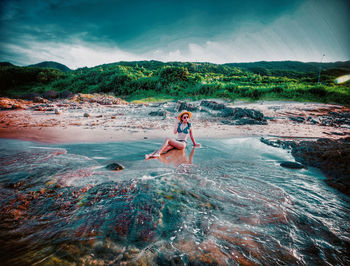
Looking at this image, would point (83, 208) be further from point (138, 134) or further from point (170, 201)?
point (138, 134)

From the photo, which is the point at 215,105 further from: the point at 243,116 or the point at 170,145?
the point at 170,145

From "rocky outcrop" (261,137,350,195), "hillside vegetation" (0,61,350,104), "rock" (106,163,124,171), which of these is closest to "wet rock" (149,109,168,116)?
"rock" (106,163,124,171)

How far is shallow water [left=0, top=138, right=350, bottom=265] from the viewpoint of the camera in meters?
1.36

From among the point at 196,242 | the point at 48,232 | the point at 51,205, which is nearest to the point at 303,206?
the point at 196,242

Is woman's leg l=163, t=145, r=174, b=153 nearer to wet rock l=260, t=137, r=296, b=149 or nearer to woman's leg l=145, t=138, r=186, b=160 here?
woman's leg l=145, t=138, r=186, b=160

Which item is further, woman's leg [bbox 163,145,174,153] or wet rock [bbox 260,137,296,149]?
wet rock [bbox 260,137,296,149]

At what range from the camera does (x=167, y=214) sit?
185 centimetres

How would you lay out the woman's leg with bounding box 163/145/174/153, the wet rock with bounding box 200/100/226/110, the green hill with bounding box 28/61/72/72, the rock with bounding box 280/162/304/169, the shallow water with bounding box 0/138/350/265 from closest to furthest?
1. the shallow water with bounding box 0/138/350/265
2. the rock with bounding box 280/162/304/169
3. the woman's leg with bounding box 163/145/174/153
4. the wet rock with bounding box 200/100/226/110
5. the green hill with bounding box 28/61/72/72

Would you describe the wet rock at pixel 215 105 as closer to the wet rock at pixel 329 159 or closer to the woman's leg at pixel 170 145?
the wet rock at pixel 329 159

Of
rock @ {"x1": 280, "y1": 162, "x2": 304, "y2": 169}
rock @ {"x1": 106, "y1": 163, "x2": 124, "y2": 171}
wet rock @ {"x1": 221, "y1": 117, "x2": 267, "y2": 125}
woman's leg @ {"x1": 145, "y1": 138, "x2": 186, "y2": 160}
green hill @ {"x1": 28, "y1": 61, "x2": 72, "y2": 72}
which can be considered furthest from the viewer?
green hill @ {"x1": 28, "y1": 61, "x2": 72, "y2": 72}

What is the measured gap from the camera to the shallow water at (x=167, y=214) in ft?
4.45

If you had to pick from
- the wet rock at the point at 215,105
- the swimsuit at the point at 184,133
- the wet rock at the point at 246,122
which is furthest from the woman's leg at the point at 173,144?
the wet rock at the point at 215,105

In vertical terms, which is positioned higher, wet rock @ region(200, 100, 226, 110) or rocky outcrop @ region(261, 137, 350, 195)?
wet rock @ region(200, 100, 226, 110)

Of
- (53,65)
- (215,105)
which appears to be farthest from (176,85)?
(53,65)
